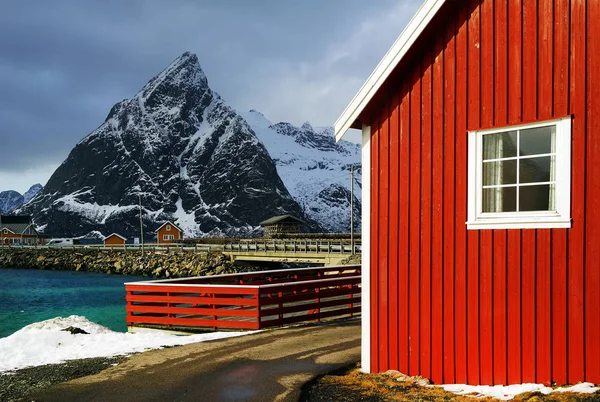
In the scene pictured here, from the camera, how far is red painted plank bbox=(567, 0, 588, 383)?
20.4ft

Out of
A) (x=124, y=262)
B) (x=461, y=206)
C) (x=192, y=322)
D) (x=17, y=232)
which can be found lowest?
(x=124, y=262)

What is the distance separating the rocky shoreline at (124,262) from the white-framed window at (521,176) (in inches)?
1909

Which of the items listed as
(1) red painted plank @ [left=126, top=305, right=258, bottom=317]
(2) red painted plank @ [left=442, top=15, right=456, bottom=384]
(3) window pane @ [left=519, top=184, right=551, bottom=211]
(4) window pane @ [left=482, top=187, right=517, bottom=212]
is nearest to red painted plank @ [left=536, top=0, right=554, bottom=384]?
(3) window pane @ [left=519, top=184, right=551, bottom=211]

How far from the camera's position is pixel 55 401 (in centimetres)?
741

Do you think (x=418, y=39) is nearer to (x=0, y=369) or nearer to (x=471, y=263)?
(x=471, y=263)

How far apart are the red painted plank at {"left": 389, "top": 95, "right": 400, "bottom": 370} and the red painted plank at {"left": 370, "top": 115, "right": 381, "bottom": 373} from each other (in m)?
0.27

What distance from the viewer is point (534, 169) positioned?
263 inches

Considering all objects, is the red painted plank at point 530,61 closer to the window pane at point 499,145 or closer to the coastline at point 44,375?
the window pane at point 499,145

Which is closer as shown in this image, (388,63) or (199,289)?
(388,63)

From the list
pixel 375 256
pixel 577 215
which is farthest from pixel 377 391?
pixel 577 215

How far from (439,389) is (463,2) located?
524cm

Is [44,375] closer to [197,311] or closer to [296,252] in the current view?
[197,311]

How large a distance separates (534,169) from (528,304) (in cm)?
167

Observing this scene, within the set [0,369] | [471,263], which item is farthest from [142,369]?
[471,263]
